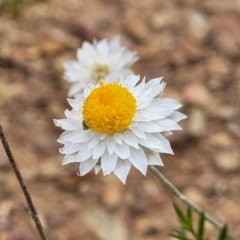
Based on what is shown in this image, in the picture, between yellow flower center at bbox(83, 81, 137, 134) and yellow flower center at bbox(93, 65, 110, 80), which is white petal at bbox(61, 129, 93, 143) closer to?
yellow flower center at bbox(83, 81, 137, 134)

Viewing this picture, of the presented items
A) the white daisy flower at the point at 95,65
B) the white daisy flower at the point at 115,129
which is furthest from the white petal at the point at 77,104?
the white daisy flower at the point at 95,65

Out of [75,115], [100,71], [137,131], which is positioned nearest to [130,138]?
[137,131]

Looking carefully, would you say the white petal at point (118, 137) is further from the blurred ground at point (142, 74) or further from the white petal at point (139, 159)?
the blurred ground at point (142, 74)

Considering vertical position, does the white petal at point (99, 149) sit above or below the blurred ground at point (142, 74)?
below

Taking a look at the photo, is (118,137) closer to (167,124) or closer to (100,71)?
(167,124)

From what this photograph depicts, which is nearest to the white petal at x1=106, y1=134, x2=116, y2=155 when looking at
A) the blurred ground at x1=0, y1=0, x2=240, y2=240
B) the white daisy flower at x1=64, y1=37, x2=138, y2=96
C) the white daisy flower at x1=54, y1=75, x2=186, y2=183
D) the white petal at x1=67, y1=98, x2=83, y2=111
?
the white daisy flower at x1=54, y1=75, x2=186, y2=183

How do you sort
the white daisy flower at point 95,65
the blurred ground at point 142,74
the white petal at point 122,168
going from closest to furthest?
the white petal at point 122,168 < the white daisy flower at point 95,65 < the blurred ground at point 142,74

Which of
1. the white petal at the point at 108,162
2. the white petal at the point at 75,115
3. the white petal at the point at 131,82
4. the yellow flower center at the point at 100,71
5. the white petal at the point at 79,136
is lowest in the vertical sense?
the white petal at the point at 108,162
